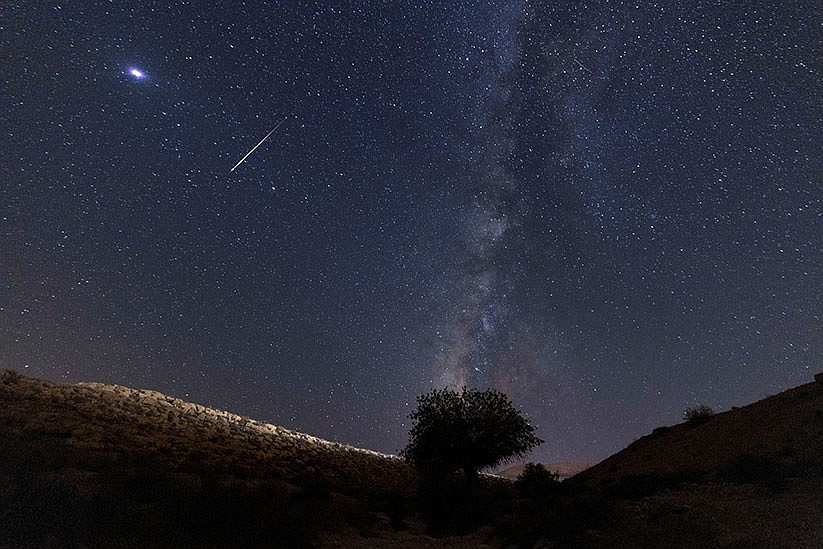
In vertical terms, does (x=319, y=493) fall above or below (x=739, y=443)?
above

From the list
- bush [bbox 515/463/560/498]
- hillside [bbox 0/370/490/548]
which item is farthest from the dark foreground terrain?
bush [bbox 515/463/560/498]

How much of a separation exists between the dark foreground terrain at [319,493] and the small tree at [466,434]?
2324 millimetres

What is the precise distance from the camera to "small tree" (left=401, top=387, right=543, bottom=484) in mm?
26891

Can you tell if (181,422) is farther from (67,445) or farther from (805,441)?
(805,441)

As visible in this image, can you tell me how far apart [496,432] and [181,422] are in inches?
764

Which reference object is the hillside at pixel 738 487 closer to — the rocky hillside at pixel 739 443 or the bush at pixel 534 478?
the rocky hillside at pixel 739 443

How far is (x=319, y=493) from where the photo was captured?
1638 centimetres

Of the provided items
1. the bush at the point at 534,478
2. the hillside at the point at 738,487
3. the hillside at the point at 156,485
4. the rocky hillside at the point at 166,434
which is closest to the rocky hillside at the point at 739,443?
the hillside at the point at 738,487

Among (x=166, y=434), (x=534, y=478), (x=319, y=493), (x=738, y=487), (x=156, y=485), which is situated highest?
(x=166, y=434)

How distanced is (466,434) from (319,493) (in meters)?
13.1

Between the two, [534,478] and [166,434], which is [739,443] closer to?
[534,478]

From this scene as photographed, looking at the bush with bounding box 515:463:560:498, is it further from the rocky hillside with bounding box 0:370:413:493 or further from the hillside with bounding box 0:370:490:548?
the rocky hillside with bounding box 0:370:413:493

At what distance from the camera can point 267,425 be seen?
122ft

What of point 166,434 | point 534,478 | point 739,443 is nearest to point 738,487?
point 739,443
